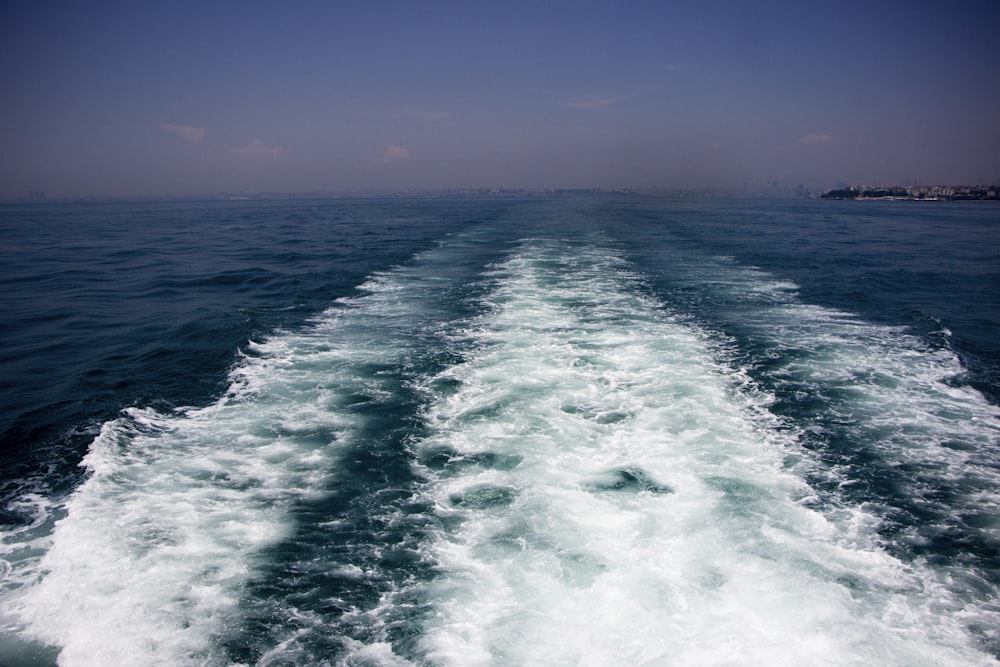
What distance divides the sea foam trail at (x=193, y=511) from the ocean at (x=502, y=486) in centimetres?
4


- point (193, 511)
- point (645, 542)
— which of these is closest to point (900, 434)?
point (645, 542)

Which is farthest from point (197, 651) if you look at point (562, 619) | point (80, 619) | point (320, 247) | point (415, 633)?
point (320, 247)

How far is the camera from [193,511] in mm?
6324

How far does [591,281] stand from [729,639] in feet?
53.9

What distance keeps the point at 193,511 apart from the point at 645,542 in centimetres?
545

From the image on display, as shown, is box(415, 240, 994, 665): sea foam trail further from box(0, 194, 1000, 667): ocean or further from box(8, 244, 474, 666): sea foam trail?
box(8, 244, 474, 666): sea foam trail

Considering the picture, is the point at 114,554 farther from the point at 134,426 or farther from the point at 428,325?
the point at 428,325

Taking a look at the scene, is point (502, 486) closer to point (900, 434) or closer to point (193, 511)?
point (193, 511)

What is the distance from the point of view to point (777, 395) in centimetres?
961

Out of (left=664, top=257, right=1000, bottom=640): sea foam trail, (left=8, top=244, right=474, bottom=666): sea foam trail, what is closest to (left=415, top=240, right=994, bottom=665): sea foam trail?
(left=664, top=257, right=1000, bottom=640): sea foam trail

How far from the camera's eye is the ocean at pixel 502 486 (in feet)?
15.3

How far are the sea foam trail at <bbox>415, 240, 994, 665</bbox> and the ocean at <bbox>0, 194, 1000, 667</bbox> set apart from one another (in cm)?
3

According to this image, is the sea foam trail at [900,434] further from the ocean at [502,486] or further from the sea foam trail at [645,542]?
the sea foam trail at [645,542]

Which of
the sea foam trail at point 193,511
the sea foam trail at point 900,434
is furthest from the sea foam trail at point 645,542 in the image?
the sea foam trail at point 193,511
